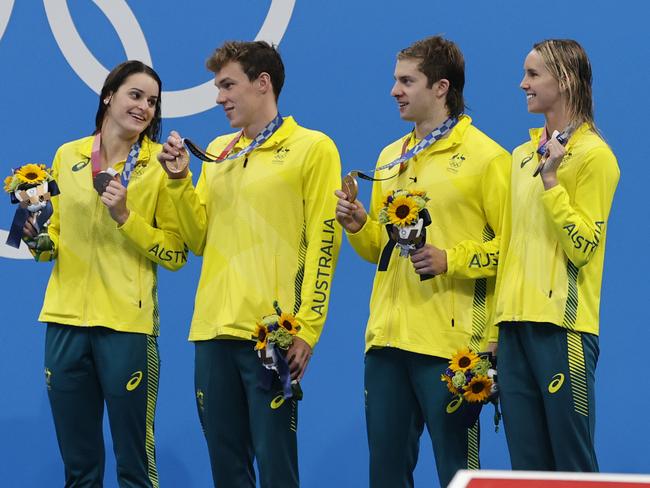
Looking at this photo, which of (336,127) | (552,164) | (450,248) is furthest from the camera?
(336,127)

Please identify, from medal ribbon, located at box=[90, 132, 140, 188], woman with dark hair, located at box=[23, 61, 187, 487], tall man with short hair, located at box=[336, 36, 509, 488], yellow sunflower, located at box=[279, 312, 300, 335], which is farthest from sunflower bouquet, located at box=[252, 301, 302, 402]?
medal ribbon, located at box=[90, 132, 140, 188]

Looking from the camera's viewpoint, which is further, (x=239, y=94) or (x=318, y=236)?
(x=239, y=94)

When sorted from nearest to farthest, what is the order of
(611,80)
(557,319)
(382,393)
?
1. (557,319)
2. (382,393)
3. (611,80)

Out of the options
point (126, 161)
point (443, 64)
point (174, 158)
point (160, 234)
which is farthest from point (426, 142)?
point (126, 161)

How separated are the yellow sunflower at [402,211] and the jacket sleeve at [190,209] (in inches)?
29.6

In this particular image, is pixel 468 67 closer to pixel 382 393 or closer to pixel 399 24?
pixel 399 24

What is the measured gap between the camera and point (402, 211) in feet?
13.6

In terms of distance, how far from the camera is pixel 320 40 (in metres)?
5.80

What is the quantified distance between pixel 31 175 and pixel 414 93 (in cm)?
136

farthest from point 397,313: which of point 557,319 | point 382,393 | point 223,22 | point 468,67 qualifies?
point 223,22

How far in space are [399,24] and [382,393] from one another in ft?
6.55

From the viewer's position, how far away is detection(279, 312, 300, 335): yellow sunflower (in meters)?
4.32

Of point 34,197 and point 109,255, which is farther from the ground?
point 34,197

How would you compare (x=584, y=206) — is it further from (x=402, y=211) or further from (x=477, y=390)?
(x=477, y=390)
